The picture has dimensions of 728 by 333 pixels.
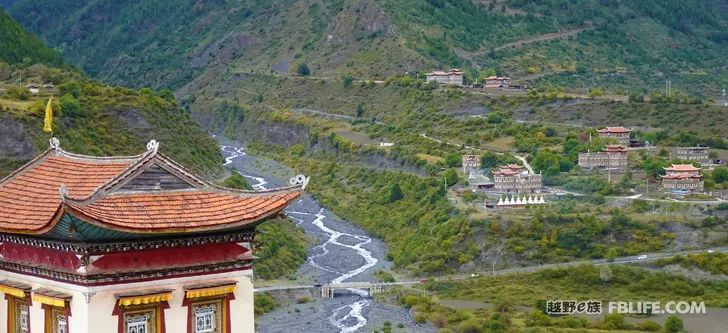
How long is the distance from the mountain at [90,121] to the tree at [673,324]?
83.0 feet

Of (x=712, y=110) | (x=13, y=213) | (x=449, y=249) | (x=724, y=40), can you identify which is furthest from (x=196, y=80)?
(x=13, y=213)

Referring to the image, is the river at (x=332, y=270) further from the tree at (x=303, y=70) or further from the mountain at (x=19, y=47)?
the tree at (x=303, y=70)

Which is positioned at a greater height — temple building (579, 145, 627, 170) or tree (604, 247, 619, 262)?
temple building (579, 145, 627, 170)

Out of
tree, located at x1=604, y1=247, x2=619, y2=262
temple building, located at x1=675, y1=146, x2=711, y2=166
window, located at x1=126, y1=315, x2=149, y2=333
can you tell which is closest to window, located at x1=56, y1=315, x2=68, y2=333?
window, located at x1=126, y1=315, x2=149, y2=333

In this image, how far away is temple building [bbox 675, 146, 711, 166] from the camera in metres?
77.7

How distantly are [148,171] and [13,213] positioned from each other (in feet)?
5.61

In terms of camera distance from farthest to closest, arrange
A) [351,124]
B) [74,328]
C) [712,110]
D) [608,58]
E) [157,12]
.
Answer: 1. [157,12]
2. [608,58]
3. [351,124]
4. [712,110]
5. [74,328]

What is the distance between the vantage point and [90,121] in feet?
227

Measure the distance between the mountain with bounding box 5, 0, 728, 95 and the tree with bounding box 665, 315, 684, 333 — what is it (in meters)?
54.9

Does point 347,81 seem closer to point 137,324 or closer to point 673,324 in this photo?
point 673,324

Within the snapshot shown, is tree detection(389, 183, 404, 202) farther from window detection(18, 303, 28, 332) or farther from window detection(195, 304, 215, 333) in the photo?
window detection(195, 304, 215, 333)

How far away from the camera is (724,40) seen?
141m

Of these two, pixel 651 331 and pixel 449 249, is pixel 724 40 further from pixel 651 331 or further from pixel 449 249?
pixel 651 331

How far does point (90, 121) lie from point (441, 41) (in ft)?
170
